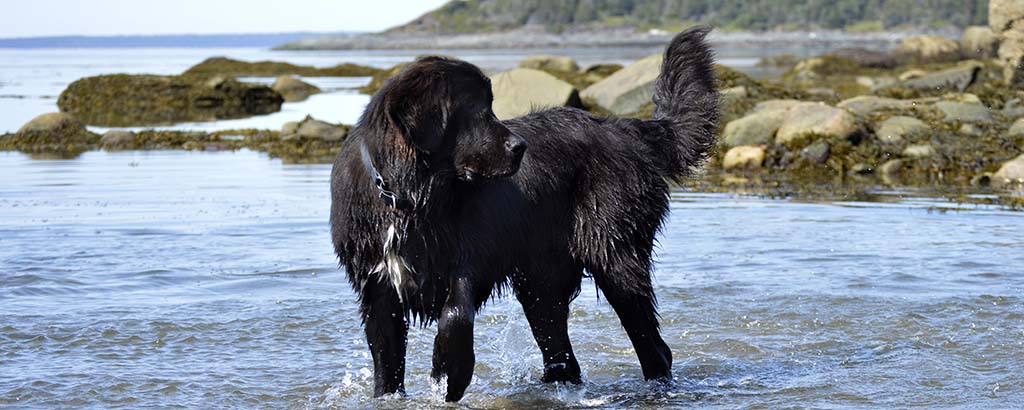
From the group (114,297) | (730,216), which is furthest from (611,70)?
(114,297)

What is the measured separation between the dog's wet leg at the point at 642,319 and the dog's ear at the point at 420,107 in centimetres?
144

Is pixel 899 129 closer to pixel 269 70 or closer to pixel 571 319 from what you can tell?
pixel 571 319

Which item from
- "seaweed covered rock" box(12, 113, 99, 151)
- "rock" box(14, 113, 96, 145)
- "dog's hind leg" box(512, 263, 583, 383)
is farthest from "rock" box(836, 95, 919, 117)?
"rock" box(14, 113, 96, 145)

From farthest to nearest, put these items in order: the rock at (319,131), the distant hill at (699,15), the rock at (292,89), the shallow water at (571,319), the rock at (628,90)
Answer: the distant hill at (699,15), the rock at (292,89), the rock at (628,90), the rock at (319,131), the shallow water at (571,319)

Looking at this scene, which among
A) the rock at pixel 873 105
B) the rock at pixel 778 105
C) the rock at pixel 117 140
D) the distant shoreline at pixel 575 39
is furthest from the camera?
the distant shoreline at pixel 575 39

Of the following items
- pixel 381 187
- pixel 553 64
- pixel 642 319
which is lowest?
pixel 553 64

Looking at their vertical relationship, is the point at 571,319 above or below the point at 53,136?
above

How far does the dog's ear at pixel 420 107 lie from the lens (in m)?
4.54

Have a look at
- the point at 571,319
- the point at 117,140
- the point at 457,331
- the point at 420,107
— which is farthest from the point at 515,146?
the point at 117,140

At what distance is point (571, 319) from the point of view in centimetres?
747

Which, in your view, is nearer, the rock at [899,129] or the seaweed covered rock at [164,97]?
the rock at [899,129]

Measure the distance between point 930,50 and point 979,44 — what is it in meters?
3.53

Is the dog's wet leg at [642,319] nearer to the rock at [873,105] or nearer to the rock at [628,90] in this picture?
the rock at [873,105]

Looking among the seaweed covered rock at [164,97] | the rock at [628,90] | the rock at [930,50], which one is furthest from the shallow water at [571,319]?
the rock at [930,50]
